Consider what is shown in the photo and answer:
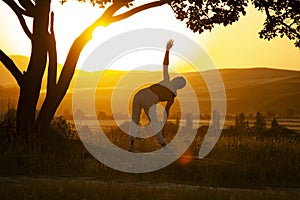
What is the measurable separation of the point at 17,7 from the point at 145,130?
273 inches

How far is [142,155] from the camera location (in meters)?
19.6

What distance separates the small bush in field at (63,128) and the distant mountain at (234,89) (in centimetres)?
8598

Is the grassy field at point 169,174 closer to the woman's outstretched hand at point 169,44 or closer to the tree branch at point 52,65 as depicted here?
the tree branch at point 52,65

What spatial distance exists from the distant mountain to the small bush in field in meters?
86.0

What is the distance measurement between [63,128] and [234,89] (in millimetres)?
121820

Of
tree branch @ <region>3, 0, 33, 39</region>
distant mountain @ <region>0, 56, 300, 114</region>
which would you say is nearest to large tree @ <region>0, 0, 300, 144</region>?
tree branch @ <region>3, 0, 33, 39</region>

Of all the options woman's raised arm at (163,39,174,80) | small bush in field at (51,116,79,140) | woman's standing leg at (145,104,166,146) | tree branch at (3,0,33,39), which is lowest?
small bush in field at (51,116,79,140)

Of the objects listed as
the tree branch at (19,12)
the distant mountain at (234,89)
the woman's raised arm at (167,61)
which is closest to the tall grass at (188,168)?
the woman's raised arm at (167,61)

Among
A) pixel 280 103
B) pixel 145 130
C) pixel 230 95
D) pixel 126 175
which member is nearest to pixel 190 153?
pixel 126 175

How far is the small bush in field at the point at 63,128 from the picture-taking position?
79.8 feet

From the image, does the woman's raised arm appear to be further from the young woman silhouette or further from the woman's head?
the woman's head

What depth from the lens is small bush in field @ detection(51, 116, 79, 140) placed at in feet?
79.8

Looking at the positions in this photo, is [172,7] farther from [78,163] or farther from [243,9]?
[78,163]

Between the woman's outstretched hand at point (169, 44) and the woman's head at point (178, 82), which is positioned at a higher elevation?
the woman's outstretched hand at point (169, 44)
